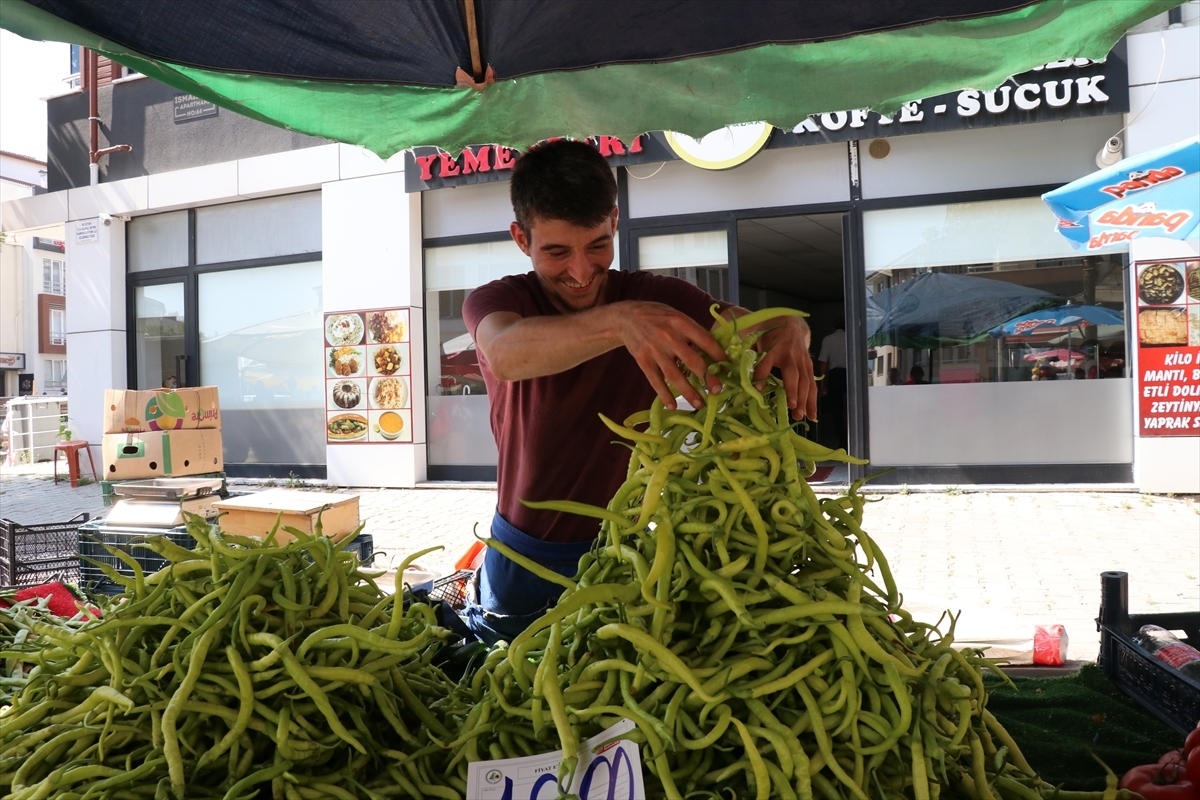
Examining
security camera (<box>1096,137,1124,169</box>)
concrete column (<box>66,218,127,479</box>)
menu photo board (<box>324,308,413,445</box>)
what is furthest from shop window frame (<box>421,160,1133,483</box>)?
concrete column (<box>66,218,127,479</box>)

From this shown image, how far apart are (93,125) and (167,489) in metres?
10.4

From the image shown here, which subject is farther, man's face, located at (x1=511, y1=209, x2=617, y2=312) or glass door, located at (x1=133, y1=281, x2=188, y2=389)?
glass door, located at (x1=133, y1=281, x2=188, y2=389)

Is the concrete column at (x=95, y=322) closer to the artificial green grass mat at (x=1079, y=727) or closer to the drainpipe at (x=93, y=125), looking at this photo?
the drainpipe at (x=93, y=125)

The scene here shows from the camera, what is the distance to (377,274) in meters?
10.5

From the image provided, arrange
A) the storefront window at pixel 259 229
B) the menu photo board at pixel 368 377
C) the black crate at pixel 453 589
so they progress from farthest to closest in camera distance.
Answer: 1. the storefront window at pixel 259 229
2. the menu photo board at pixel 368 377
3. the black crate at pixel 453 589

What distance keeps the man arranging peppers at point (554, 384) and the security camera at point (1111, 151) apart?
738 cm

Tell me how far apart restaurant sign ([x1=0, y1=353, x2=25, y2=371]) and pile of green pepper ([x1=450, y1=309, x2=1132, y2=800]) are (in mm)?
44597

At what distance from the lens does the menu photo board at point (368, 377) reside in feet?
34.1

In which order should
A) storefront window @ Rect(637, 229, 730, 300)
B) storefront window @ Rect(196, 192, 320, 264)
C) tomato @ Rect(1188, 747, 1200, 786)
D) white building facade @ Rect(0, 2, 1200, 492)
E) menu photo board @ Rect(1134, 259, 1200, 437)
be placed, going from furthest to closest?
storefront window @ Rect(196, 192, 320, 264), storefront window @ Rect(637, 229, 730, 300), white building facade @ Rect(0, 2, 1200, 492), menu photo board @ Rect(1134, 259, 1200, 437), tomato @ Rect(1188, 747, 1200, 786)

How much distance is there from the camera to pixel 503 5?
2189 mm

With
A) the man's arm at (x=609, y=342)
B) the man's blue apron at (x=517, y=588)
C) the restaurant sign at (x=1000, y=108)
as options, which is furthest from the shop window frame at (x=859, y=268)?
the man's arm at (x=609, y=342)

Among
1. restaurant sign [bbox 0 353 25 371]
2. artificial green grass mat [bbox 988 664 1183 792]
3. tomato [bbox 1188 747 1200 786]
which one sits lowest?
artificial green grass mat [bbox 988 664 1183 792]

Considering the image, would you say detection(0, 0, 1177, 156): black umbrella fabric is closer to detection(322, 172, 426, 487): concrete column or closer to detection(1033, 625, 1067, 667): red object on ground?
detection(1033, 625, 1067, 667): red object on ground

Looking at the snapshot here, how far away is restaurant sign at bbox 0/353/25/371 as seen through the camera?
3716 centimetres
